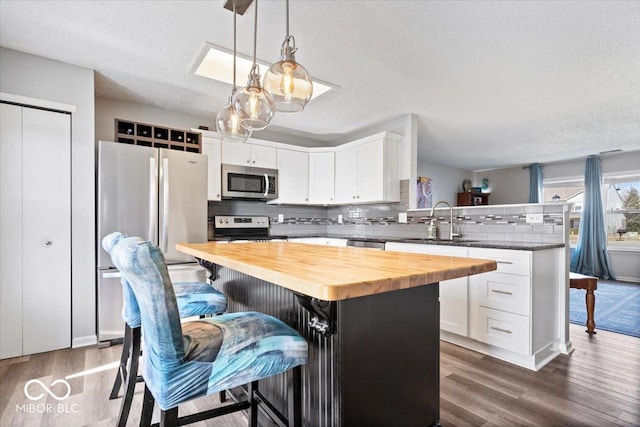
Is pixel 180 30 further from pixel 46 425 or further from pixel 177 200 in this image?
pixel 46 425

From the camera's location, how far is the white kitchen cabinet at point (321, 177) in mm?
4605

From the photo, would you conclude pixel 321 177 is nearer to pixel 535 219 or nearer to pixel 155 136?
pixel 155 136

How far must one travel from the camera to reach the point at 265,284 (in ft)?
5.49

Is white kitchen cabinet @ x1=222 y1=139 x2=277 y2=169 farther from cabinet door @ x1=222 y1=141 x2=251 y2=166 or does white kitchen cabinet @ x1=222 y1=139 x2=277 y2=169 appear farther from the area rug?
the area rug

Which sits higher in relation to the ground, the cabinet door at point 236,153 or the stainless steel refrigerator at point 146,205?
the cabinet door at point 236,153

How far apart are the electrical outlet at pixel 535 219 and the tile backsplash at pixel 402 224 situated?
0.10 feet

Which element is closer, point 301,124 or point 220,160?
point 220,160

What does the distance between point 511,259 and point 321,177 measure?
2.76m

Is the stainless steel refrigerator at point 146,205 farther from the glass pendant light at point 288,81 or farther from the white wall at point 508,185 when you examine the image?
the white wall at point 508,185

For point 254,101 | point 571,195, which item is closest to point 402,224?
point 254,101

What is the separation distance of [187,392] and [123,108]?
3.59 metres

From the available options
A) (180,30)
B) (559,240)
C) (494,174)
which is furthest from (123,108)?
(494,174)

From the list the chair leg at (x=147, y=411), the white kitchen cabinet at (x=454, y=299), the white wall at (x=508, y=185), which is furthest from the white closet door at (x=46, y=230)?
the white wall at (x=508, y=185)

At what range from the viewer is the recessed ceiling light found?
2.56 metres
